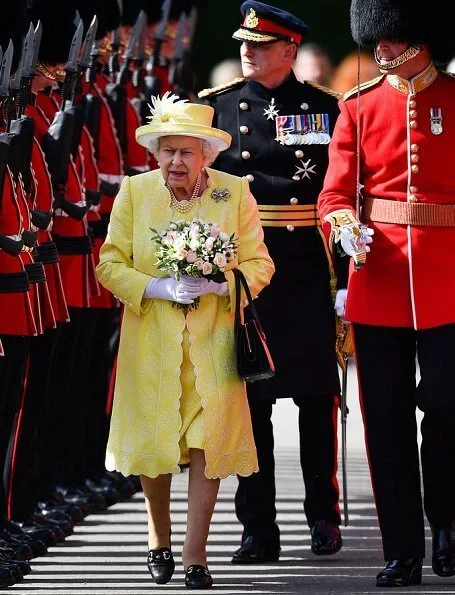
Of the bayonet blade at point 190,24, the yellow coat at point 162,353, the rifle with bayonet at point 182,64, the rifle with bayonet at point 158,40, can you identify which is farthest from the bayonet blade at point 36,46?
the bayonet blade at point 190,24

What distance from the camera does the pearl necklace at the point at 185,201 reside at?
845 cm

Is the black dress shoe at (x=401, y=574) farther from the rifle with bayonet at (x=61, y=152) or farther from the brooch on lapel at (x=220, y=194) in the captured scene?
the rifle with bayonet at (x=61, y=152)

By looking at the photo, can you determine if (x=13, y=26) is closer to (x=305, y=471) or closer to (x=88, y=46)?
(x=88, y=46)

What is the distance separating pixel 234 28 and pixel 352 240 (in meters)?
12.7

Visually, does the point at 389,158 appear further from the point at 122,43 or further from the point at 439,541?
the point at 122,43

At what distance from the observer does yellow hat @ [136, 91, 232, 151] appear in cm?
831

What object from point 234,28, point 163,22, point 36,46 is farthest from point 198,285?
point 234,28

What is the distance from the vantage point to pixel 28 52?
912cm

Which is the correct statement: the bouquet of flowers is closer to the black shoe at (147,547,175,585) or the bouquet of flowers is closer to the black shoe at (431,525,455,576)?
the black shoe at (147,547,175,585)

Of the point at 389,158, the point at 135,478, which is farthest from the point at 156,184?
the point at 135,478

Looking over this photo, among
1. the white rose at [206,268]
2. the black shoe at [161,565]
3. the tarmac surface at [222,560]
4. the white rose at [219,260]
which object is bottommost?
the tarmac surface at [222,560]

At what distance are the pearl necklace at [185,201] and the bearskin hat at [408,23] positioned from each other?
81 cm

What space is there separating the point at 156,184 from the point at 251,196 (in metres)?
0.36

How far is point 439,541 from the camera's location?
852cm
